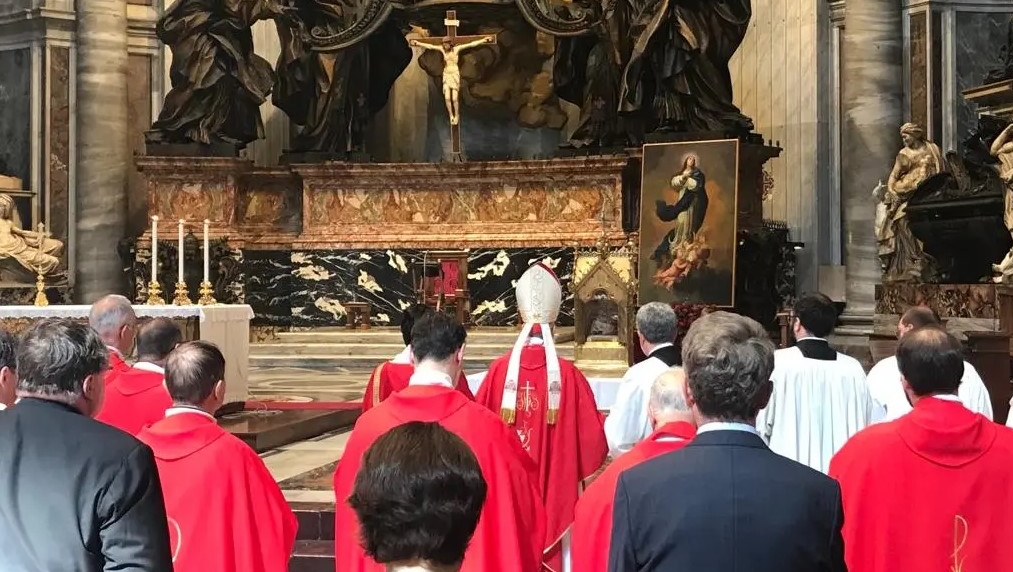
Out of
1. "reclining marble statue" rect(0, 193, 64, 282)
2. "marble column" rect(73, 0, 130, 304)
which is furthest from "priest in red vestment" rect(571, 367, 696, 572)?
"marble column" rect(73, 0, 130, 304)

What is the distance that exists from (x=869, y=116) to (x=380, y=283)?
6.94 metres

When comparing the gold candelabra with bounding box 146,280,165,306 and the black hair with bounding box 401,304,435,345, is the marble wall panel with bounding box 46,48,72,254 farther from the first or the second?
the black hair with bounding box 401,304,435,345

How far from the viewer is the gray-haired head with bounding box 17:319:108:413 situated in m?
3.11

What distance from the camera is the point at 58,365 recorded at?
3.11 m

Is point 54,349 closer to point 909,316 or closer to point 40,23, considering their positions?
point 909,316

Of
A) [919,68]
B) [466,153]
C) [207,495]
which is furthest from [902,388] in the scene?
[466,153]

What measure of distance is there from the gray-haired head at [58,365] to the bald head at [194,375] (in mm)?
622

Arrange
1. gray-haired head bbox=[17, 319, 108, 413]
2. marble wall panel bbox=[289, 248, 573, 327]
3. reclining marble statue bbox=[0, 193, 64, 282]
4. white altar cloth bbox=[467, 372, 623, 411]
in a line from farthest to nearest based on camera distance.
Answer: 1. marble wall panel bbox=[289, 248, 573, 327]
2. reclining marble statue bbox=[0, 193, 64, 282]
3. white altar cloth bbox=[467, 372, 623, 411]
4. gray-haired head bbox=[17, 319, 108, 413]

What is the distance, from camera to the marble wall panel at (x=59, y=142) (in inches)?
734

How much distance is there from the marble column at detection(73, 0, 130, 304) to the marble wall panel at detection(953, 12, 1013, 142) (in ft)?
38.7

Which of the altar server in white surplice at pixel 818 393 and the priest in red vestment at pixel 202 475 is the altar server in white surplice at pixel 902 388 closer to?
the altar server in white surplice at pixel 818 393

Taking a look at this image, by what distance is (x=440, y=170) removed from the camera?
17672 millimetres

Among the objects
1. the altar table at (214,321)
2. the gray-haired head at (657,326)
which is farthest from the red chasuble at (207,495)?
the altar table at (214,321)

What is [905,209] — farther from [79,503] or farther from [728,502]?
[79,503]
